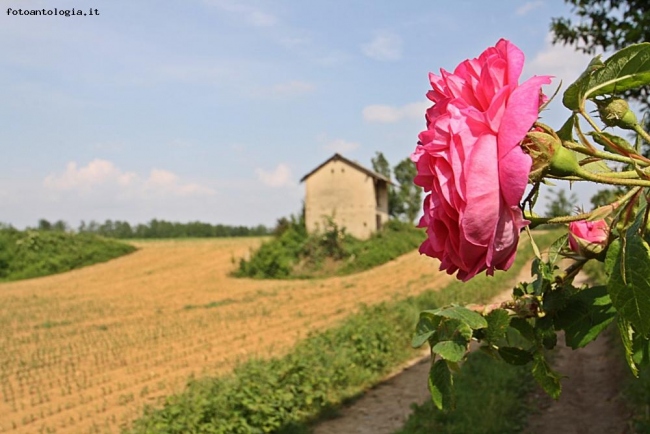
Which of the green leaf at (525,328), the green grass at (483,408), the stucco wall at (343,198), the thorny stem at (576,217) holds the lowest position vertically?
the green grass at (483,408)

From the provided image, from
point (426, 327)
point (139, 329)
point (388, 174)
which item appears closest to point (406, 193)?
point (388, 174)

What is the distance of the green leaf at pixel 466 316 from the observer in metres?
0.97

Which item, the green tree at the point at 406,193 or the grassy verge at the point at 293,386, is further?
the green tree at the point at 406,193

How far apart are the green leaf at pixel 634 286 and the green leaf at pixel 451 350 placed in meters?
0.32

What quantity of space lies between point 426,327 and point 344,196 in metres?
24.1

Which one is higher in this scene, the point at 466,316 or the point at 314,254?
the point at 466,316

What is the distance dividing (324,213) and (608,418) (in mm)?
19733

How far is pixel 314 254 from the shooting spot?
2378cm

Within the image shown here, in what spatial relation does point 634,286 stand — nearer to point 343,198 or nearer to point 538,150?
point 538,150

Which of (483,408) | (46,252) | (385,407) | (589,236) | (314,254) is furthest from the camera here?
(46,252)

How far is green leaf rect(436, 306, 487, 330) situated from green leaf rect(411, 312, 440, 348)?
0.10 ft

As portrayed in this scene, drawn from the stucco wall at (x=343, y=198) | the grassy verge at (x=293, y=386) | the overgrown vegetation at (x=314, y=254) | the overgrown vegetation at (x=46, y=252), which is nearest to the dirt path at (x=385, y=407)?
the grassy verge at (x=293, y=386)

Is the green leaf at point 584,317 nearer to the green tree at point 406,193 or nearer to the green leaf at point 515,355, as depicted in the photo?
the green leaf at point 515,355

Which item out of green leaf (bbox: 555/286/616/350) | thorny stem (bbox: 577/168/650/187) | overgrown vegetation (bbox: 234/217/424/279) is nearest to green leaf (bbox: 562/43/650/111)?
thorny stem (bbox: 577/168/650/187)
